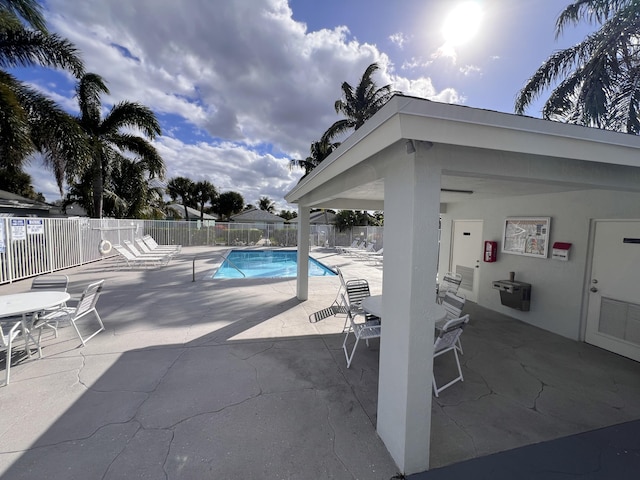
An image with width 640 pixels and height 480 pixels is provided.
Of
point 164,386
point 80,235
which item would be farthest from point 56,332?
point 80,235

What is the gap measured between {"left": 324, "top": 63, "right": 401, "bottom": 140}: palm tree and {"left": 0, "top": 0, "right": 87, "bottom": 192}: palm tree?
11825 mm

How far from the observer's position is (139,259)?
10211mm

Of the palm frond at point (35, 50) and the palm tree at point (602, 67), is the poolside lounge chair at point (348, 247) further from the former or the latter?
the palm frond at point (35, 50)

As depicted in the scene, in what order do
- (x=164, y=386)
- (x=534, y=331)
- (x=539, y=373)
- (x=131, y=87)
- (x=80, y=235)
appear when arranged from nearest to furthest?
1. (x=164, y=386)
2. (x=539, y=373)
3. (x=534, y=331)
4. (x=80, y=235)
5. (x=131, y=87)

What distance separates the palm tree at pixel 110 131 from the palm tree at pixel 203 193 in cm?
1755

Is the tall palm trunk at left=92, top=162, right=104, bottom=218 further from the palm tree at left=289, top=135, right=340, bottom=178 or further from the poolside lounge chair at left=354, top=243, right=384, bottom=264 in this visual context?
the poolside lounge chair at left=354, top=243, right=384, bottom=264

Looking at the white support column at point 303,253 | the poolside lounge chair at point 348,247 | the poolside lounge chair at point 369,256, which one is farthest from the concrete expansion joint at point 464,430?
the poolside lounge chair at point 348,247

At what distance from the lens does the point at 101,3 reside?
242 inches

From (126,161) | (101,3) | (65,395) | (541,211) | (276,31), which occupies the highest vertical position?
(276,31)

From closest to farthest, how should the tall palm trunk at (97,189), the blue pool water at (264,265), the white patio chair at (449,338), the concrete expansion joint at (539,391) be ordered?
the concrete expansion joint at (539,391) < the white patio chair at (449,338) < the blue pool water at (264,265) < the tall palm trunk at (97,189)

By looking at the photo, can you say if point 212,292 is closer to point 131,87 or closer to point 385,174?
point 385,174

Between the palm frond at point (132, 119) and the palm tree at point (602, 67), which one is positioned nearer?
the palm tree at point (602, 67)

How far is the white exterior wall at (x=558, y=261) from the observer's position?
4.21 meters

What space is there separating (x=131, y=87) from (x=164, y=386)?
14.0 meters
